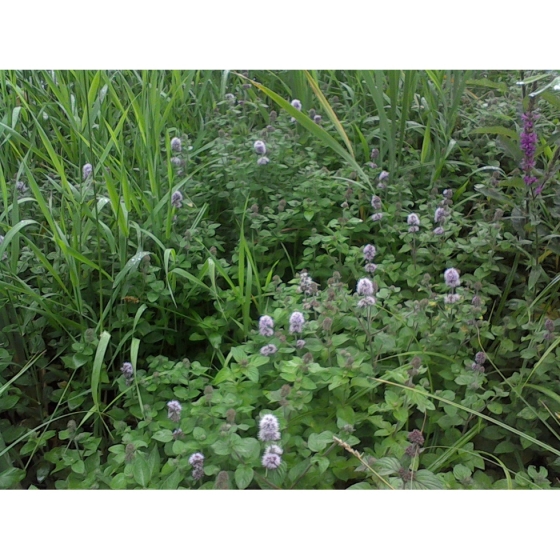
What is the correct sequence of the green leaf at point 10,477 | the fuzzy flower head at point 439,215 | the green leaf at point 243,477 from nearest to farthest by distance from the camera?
the green leaf at point 243,477
the green leaf at point 10,477
the fuzzy flower head at point 439,215

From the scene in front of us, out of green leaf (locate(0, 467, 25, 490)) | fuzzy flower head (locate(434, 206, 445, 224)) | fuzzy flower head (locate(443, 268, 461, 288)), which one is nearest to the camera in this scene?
green leaf (locate(0, 467, 25, 490))

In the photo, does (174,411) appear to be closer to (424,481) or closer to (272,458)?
(272,458)

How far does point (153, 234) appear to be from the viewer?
1414 mm

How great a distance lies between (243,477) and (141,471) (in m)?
0.21

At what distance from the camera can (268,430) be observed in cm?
115

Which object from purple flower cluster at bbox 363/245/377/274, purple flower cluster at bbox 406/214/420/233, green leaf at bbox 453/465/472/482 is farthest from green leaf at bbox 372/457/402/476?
purple flower cluster at bbox 406/214/420/233

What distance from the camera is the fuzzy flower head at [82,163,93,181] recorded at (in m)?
1.45

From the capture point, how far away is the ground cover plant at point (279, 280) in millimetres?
1193

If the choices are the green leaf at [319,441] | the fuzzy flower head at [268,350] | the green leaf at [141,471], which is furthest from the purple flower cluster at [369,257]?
the green leaf at [141,471]

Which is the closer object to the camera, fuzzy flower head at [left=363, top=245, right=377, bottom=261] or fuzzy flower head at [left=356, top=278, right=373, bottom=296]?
fuzzy flower head at [left=356, top=278, right=373, bottom=296]

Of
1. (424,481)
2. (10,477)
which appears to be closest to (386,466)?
(424,481)

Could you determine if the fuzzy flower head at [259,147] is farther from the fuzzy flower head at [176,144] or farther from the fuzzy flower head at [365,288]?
the fuzzy flower head at [365,288]

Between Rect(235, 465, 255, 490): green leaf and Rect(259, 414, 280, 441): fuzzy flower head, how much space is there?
69 millimetres

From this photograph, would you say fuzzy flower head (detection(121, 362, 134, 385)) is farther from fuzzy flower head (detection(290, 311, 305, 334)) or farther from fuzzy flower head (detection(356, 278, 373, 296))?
fuzzy flower head (detection(356, 278, 373, 296))
